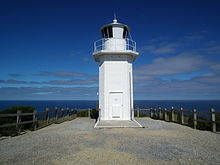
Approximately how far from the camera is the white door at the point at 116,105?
13664 millimetres

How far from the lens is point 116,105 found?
45.0ft

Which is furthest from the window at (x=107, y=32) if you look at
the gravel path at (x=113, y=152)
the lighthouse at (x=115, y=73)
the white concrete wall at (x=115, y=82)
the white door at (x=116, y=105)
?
the gravel path at (x=113, y=152)

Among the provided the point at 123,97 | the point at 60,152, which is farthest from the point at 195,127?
the point at 60,152

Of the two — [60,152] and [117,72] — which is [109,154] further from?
[117,72]

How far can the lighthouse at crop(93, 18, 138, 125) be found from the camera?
13727mm

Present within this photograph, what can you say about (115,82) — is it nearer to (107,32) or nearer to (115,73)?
(115,73)

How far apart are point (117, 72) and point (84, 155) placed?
923 cm

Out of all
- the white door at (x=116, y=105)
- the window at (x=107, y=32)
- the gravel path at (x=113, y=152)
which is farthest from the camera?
the window at (x=107, y=32)

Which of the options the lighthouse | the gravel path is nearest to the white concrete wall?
the lighthouse

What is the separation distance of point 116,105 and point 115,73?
2.55 meters

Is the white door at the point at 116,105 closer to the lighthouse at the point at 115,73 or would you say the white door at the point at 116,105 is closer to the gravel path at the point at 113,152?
the lighthouse at the point at 115,73

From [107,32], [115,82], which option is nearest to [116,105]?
[115,82]

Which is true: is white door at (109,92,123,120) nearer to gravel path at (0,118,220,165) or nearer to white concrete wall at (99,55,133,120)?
white concrete wall at (99,55,133,120)

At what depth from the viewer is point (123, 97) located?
13.8 metres
